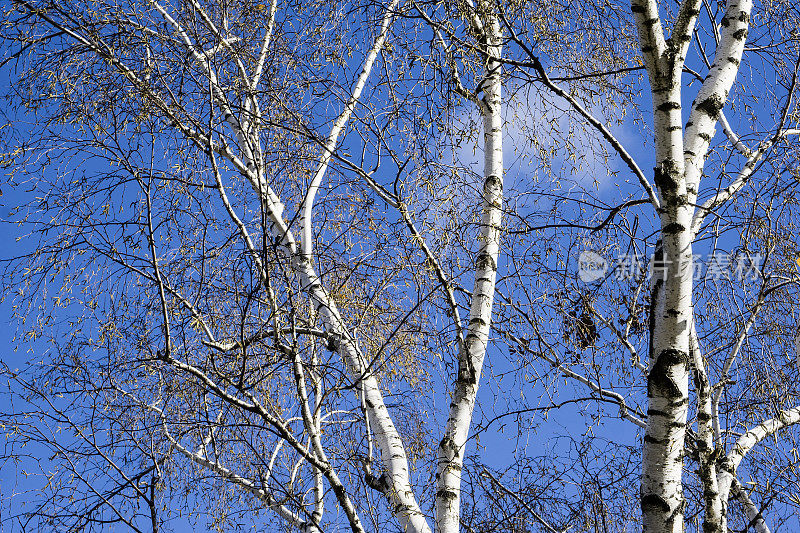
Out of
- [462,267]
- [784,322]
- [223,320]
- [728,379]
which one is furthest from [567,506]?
[223,320]

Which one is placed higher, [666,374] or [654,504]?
[666,374]

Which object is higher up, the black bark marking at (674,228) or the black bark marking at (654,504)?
the black bark marking at (674,228)

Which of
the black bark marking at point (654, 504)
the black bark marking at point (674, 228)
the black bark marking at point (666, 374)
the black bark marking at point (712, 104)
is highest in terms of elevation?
the black bark marking at point (712, 104)

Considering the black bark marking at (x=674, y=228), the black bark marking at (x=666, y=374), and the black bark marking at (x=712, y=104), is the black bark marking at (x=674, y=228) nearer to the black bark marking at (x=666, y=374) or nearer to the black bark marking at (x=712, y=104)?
the black bark marking at (x=666, y=374)

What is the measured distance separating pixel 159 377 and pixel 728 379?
423cm

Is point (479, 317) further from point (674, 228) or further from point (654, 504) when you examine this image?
point (654, 504)

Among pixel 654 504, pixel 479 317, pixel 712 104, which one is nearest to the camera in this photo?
pixel 654 504

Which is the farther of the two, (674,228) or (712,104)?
(712,104)

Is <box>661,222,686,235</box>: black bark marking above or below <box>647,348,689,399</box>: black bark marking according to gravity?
above

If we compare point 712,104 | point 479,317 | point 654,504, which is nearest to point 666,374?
point 654,504

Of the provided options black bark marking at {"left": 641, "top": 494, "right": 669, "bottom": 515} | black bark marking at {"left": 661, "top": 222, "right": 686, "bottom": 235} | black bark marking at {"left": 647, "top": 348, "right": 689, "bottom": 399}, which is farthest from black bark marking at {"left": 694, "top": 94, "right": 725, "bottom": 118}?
black bark marking at {"left": 641, "top": 494, "right": 669, "bottom": 515}

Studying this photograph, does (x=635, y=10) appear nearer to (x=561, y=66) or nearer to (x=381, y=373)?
(x=561, y=66)

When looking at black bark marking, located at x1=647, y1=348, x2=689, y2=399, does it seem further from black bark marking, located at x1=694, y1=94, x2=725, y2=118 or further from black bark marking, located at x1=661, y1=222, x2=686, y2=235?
black bark marking, located at x1=694, y1=94, x2=725, y2=118

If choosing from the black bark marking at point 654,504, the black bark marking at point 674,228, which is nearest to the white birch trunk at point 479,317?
the black bark marking at point 674,228
